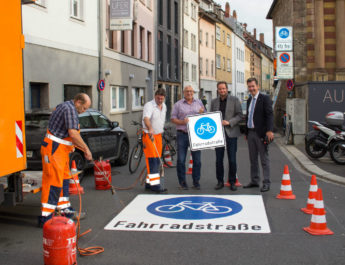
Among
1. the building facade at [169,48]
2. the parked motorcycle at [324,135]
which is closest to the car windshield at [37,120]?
the parked motorcycle at [324,135]

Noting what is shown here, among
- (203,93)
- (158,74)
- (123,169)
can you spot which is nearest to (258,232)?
(123,169)

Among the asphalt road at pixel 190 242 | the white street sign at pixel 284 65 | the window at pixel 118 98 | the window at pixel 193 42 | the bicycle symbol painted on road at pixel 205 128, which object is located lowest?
the asphalt road at pixel 190 242

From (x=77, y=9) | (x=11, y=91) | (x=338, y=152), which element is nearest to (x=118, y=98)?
(x=77, y=9)

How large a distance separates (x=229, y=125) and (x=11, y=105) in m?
4.44

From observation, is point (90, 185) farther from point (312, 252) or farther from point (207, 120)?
point (312, 252)

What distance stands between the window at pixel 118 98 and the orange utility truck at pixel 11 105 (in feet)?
60.4

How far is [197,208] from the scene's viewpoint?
289 inches

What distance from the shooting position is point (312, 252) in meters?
5.11

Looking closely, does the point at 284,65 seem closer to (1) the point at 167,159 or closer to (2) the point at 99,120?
(1) the point at 167,159

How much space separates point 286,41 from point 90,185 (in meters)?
15.1

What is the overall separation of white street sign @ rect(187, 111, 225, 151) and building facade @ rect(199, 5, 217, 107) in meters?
42.2

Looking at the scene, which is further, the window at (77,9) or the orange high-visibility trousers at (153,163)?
the window at (77,9)

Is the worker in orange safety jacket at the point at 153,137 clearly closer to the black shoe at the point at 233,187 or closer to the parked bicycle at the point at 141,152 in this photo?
the black shoe at the point at 233,187

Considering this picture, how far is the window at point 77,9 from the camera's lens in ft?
62.7
